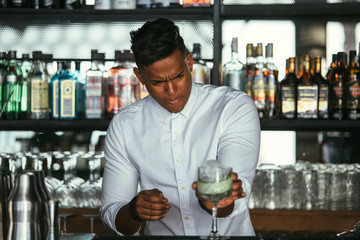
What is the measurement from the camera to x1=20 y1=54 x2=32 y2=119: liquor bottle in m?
2.88

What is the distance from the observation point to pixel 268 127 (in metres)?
2.72

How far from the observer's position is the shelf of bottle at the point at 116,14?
2.75m

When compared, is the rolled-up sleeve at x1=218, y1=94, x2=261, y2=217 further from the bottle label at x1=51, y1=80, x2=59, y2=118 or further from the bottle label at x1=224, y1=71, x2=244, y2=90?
the bottle label at x1=51, y1=80, x2=59, y2=118

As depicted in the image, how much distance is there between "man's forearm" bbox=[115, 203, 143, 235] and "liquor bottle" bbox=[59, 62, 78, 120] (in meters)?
1.08

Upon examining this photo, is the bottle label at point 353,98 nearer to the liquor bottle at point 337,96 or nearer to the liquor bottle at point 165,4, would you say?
the liquor bottle at point 337,96

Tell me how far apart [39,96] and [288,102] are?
3.97 feet

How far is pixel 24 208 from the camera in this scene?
4.31 ft

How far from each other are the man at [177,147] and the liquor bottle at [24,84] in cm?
101

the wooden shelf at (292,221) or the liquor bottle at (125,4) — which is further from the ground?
A: the liquor bottle at (125,4)

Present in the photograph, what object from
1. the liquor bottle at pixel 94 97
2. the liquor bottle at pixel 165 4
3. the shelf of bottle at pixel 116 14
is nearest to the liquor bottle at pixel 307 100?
the shelf of bottle at pixel 116 14

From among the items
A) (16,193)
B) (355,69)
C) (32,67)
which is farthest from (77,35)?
(16,193)

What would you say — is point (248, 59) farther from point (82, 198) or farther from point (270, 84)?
point (82, 198)

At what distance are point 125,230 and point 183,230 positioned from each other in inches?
9.2

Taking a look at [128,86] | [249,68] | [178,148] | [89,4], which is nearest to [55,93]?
[128,86]
